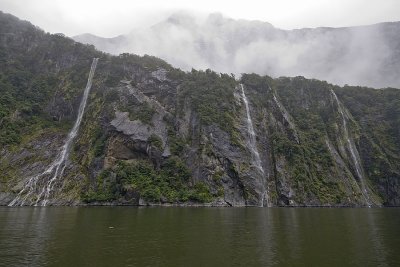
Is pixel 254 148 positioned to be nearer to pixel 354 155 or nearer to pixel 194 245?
pixel 354 155

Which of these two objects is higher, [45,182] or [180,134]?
[180,134]

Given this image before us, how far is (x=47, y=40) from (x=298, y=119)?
91.6 metres

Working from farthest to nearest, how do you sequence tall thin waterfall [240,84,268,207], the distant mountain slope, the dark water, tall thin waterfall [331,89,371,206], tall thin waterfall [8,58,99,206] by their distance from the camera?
tall thin waterfall [331,89,371,206] → tall thin waterfall [240,84,268,207] → the distant mountain slope → tall thin waterfall [8,58,99,206] → the dark water

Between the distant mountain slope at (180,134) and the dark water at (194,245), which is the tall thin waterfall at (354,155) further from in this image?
the dark water at (194,245)

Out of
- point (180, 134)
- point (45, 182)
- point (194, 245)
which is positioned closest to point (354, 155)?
point (180, 134)

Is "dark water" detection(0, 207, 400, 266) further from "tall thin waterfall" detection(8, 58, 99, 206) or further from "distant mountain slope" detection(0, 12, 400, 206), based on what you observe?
"distant mountain slope" detection(0, 12, 400, 206)

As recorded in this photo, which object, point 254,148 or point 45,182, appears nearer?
point 45,182

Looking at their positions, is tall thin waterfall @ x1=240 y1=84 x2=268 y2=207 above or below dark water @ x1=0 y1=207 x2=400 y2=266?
above

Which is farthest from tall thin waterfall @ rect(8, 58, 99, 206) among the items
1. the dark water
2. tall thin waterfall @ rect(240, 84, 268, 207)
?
tall thin waterfall @ rect(240, 84, 268, 207)

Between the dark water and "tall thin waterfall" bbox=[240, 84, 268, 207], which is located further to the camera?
"tall thin waterfall" bbox=[240, 84, 268, 207]

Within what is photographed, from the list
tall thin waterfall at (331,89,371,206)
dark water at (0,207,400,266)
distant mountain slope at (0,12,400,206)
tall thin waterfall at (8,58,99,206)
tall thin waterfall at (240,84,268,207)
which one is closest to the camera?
dark water at (0,207,400,266)

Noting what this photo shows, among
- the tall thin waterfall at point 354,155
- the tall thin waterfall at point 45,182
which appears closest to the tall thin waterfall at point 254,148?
the tall thin waterfall at point 354,155

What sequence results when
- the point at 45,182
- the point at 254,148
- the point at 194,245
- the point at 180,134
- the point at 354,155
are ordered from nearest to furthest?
1. the point at 194,245
2. the point at 45,182
3. the point at 254,148
4. the point at 180,134
5. the point at 354,155

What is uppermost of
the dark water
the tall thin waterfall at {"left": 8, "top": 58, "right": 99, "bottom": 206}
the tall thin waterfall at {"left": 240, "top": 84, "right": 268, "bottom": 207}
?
the tall thin waterfall at {"left": 240, "top": 84, "right": 268, "bottom": 207}
